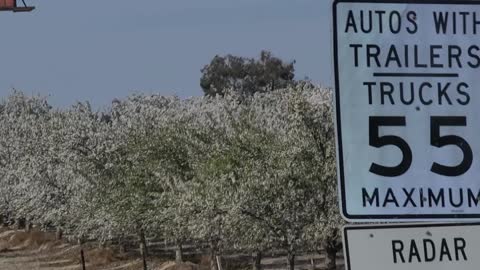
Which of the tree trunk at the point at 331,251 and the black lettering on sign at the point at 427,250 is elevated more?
the black lettering on sign at the point at 427,250

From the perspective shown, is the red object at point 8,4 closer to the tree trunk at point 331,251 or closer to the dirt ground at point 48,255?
the dirt ground at point 48,255

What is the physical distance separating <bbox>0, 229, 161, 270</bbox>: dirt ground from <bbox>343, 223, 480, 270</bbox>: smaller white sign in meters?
34.3

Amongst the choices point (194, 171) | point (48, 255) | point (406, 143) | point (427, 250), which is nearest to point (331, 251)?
point (194, 171)

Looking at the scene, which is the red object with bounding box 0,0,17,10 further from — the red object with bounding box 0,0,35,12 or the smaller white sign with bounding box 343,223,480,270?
the smaller white sign with bounding box 343,223,480,270

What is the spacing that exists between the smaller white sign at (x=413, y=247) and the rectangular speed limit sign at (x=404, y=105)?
60 mm

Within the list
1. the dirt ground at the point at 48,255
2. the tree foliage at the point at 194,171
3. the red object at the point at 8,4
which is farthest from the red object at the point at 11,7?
the dirt ground at the point at 48,255

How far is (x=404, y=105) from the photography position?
2713 mm

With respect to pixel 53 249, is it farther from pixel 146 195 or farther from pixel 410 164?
pixel 410 164

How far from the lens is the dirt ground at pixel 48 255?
41219 mm

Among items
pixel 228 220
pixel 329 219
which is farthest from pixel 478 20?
pixel 228 220

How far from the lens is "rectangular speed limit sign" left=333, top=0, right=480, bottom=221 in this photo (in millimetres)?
2693

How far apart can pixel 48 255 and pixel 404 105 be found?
152 ft

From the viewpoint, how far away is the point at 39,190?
127 ft

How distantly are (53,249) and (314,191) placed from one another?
31.7m
